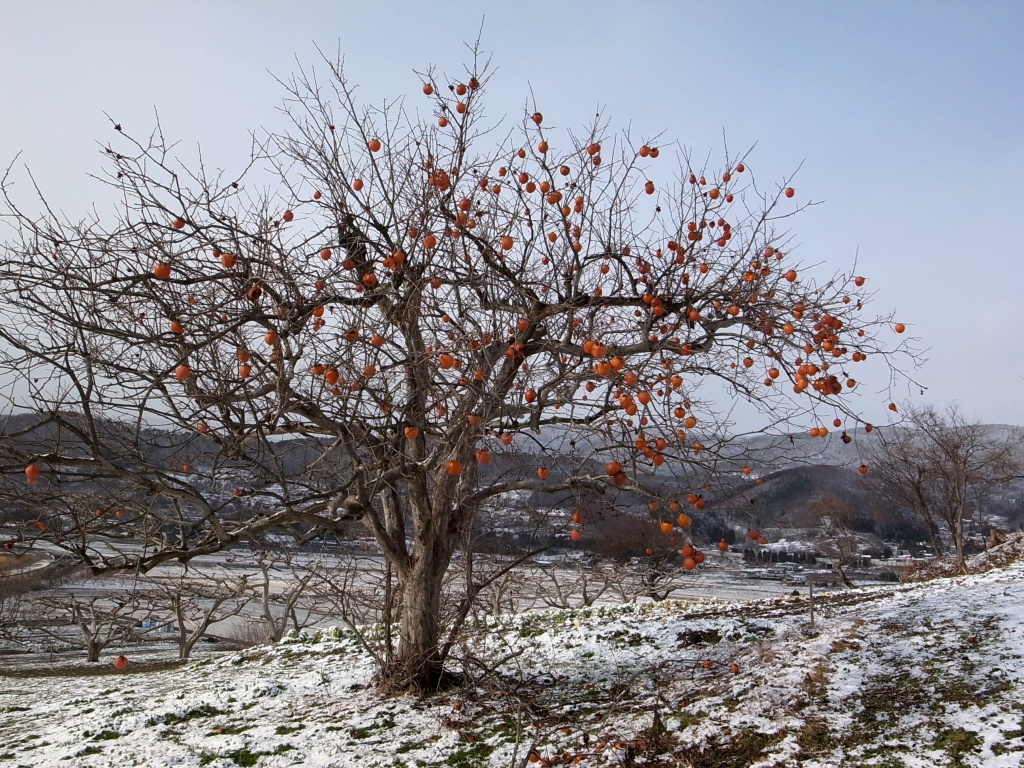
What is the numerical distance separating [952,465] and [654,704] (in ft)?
44.9

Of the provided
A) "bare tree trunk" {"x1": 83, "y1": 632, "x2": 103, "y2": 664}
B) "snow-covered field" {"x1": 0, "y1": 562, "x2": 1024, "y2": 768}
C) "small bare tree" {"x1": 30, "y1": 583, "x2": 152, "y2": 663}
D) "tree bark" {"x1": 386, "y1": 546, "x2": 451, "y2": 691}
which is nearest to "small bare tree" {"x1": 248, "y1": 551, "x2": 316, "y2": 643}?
"tree bark" {"x1": 386, "y1": 546, "x2": 451, "y2": 691}

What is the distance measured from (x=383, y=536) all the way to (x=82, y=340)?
2651 mm

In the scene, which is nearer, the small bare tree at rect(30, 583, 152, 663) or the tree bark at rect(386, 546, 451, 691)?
the tree bark at rect(386, 546, 451, 691)

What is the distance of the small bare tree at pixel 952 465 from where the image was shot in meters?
13.9

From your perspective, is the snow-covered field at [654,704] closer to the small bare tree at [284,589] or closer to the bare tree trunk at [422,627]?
the bare tree trunk at [422,627]

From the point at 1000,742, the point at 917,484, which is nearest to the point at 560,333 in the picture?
the point at 1000,742

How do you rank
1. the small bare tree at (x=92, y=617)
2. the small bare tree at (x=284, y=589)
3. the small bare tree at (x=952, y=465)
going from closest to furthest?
the small bare tree at (x=92, y=617) < the small bare tree at (x=284, y=589) < the small bare tree at (x=952, y=465)

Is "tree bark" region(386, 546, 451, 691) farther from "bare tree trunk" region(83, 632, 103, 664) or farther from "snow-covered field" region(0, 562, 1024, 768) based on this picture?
"bare tree trunk" region(83, 632, 103, 664)

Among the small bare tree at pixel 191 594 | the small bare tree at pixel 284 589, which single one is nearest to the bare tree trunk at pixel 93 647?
the small bare tree at pixel 191 594

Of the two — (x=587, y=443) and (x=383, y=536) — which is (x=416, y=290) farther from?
(x=383, y=536)

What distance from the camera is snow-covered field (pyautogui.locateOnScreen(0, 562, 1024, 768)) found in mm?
3414

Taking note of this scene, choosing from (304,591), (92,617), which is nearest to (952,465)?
(304,591)

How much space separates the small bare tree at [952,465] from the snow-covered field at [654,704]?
784cm

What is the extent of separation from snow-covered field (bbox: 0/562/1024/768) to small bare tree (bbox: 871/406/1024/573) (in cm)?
784
